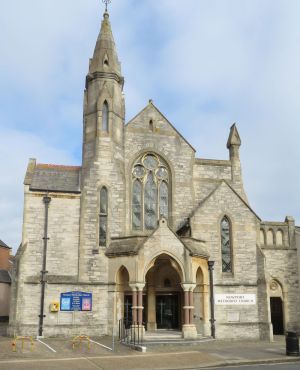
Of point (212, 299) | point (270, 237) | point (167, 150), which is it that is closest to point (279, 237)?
point (270, 237)

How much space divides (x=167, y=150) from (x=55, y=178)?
6945 millimetres

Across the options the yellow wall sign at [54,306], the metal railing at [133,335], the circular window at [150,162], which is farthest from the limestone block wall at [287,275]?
the yellow wall sign at [54,306]

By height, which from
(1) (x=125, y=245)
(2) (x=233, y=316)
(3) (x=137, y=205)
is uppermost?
(3) (x=137, y=205)

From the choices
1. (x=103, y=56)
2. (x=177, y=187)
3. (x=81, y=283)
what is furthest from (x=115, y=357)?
(x=103, y=56)

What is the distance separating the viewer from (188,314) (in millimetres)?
21594

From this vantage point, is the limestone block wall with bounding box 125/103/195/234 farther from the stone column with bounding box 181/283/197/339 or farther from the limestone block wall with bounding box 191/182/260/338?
the stone column with bounding box 181/283/197/339

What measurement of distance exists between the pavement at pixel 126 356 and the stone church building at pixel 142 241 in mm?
2398

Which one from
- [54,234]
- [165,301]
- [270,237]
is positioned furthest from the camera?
[270,237]

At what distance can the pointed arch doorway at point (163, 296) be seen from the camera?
24.6 m

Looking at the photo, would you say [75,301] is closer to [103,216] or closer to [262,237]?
[103,216]

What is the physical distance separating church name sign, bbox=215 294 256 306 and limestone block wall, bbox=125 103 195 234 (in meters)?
4.76

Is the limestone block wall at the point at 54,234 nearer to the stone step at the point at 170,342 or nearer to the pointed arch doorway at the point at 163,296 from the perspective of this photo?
the pointed arch doorway at the point at 163,296

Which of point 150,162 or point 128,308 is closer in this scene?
point 128,308

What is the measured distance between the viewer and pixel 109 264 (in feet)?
76.8
